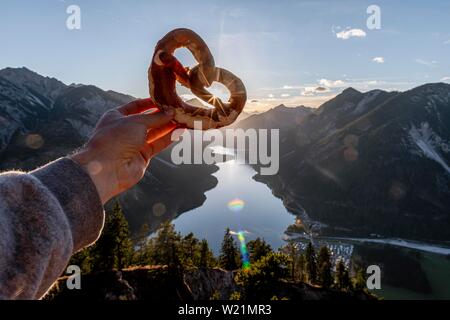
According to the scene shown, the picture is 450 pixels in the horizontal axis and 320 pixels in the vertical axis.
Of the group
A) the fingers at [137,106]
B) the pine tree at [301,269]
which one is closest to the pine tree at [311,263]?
the pine tree at [301,269]

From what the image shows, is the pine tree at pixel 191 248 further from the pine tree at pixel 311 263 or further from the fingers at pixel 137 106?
the fingers at pixel 137 106

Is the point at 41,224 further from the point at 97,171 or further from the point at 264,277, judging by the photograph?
the point at 264,277

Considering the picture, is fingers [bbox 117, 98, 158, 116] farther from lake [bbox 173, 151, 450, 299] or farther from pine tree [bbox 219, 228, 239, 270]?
lake [bbox 173, 151, 450, 299]

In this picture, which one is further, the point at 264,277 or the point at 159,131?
the point at 264,277

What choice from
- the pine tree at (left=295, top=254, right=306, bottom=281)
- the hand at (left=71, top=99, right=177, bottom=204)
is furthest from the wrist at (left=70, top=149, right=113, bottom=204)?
the pine tree at (left=295, top=254, right=306, bottom=281)

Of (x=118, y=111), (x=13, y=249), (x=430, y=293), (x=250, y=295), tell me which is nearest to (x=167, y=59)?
(x=118, y=111)

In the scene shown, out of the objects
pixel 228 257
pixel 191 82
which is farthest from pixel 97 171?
pixel 228 257
